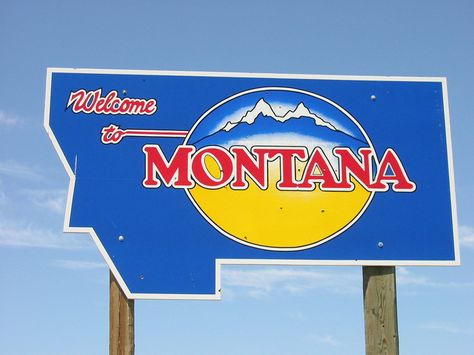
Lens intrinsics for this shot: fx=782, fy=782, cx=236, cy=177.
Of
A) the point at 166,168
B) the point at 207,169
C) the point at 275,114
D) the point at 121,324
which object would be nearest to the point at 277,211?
the point at 207,169

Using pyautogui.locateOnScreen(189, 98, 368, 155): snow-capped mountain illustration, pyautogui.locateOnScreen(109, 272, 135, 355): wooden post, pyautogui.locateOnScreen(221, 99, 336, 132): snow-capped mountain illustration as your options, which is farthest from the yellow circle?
pyautogui.locateOnScreen(109, 272, 135, 355): wooden post

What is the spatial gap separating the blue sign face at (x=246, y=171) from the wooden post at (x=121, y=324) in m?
0.10

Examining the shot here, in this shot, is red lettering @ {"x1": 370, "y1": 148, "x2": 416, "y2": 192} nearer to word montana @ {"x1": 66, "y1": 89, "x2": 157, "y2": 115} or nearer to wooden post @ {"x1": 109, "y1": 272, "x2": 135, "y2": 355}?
word montana @ {"x1": 66, "y1": 89, "x2": 157, "y2": 115}

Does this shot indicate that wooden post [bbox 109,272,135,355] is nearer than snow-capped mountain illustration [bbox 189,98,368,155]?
Yes

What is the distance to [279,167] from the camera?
6352 millimetres

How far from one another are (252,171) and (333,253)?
0.92 meters

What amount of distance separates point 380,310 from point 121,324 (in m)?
2.01

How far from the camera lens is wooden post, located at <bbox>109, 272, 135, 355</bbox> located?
591 cm

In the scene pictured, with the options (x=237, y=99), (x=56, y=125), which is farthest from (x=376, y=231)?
(x=56, y=125)

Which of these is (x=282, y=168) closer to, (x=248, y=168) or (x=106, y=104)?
Answer: (x=248, y=168)

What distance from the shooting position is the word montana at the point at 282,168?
6.25m

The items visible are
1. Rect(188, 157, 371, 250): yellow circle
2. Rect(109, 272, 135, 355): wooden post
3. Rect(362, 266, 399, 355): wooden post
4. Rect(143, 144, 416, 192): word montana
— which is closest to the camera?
Rect(109, 272, 135, 355): wooden post

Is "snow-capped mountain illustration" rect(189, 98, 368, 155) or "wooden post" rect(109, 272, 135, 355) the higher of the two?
"snow-capped mountain illustration" rect(189, 98, 368, 155)

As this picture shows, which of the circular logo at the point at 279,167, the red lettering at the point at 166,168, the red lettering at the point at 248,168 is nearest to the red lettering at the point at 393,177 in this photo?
the circular logo at the point at 279,167
